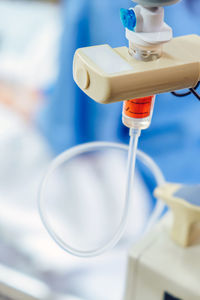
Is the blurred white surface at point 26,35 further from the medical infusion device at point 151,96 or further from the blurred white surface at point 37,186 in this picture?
the medical infusion device at point 151,96

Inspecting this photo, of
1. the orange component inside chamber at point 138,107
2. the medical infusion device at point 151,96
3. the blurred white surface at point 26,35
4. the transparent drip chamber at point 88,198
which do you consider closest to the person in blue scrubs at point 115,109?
the transparent drip chamber at point 88,198

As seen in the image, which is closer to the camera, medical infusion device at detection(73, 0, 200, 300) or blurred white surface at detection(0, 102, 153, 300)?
medical infusion device at detection(73, 0, 200, 300)

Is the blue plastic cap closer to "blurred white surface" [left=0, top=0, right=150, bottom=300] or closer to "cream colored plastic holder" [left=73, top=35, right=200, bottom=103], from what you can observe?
"cream colored plastic holder" [left=73, top=35, right=200, bottom=103]

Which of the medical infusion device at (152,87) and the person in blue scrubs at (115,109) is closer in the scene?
the medical infusion device at (152,87)

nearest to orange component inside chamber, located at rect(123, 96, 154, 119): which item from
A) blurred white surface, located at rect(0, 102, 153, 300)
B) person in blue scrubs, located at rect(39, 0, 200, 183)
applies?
person in blue scrubs, located at rect(39, 0, 200, 183)

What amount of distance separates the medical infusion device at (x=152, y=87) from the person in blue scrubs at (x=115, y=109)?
31 centimetres

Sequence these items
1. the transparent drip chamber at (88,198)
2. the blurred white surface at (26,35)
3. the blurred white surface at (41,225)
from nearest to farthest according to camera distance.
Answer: the blurred white surface at (41,225) → the transparent drip chamber at (88,198) → the blurred white surface at (26,35)

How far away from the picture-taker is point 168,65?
435mm

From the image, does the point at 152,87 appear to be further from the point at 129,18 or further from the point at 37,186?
the point at 37,186

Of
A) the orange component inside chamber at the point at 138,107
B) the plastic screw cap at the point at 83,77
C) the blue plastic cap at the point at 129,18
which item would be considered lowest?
the orange component inside chamber at the point at 138,107

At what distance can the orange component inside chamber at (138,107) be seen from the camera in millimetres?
491

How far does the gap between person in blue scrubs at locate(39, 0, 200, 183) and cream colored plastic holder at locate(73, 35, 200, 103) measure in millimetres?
378

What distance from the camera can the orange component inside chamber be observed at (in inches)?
19.3

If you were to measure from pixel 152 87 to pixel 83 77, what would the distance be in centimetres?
7
